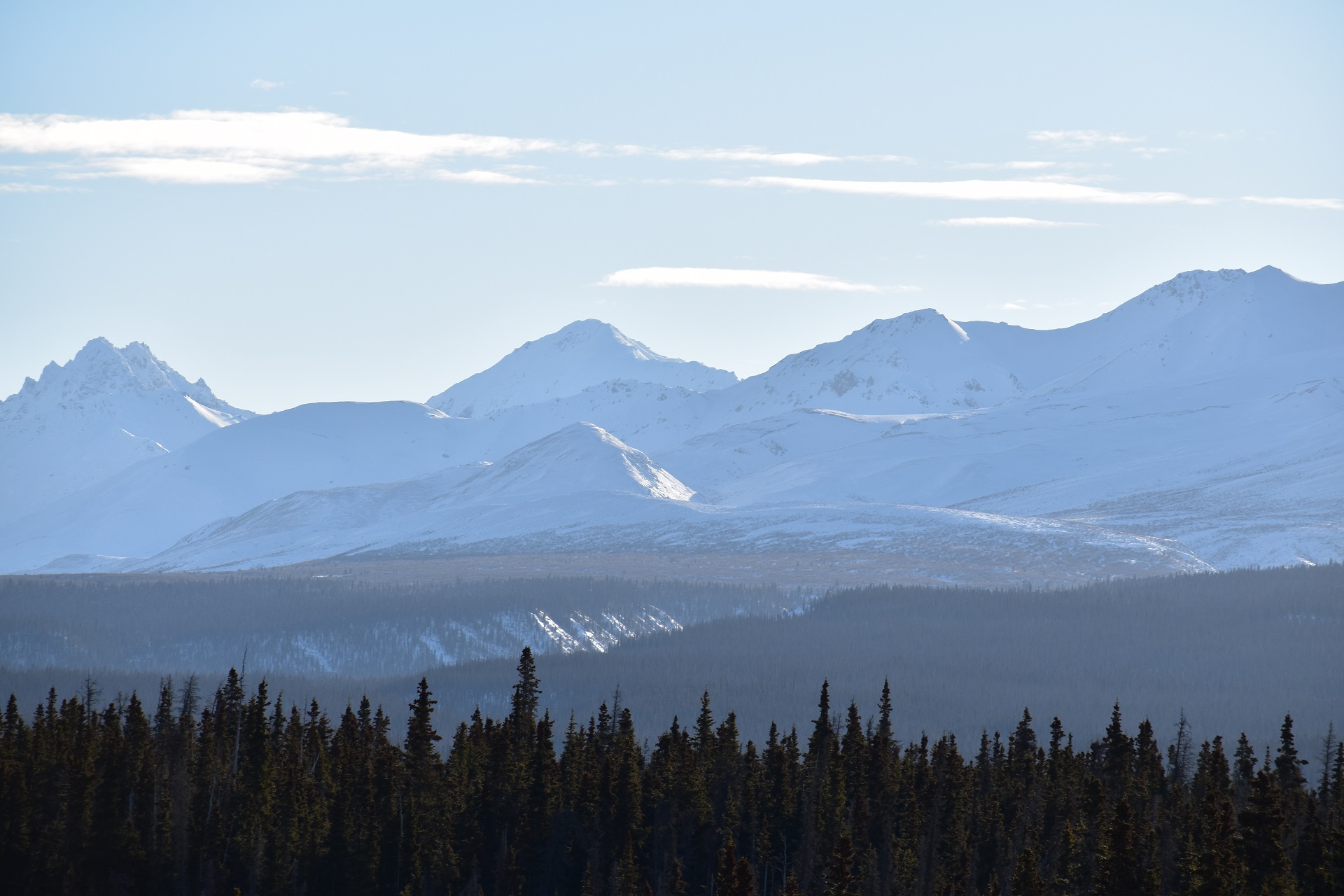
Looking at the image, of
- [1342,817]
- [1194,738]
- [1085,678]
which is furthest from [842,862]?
[1085,678]

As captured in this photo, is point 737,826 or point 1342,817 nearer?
point 1342,817

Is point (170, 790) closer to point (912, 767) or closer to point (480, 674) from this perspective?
point (912, 767)

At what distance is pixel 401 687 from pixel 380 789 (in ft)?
319

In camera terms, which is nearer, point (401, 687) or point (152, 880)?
point (152, 880)

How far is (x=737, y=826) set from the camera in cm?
9150

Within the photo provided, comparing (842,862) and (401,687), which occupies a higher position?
(842,862)

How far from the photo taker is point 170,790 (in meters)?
94.4

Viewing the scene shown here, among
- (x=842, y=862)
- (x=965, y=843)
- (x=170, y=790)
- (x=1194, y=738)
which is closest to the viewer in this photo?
(x=842, y=862)

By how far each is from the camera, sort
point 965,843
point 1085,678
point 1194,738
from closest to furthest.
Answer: point 965,843, point 1194,738, point 1085,678

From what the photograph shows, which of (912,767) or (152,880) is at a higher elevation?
(912,767)

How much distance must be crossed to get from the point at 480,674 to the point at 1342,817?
128m

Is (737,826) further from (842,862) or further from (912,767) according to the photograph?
(842,862)

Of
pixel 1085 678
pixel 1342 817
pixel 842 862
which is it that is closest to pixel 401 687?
pixel 1085 678

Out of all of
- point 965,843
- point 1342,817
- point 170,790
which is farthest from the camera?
point 170,790
